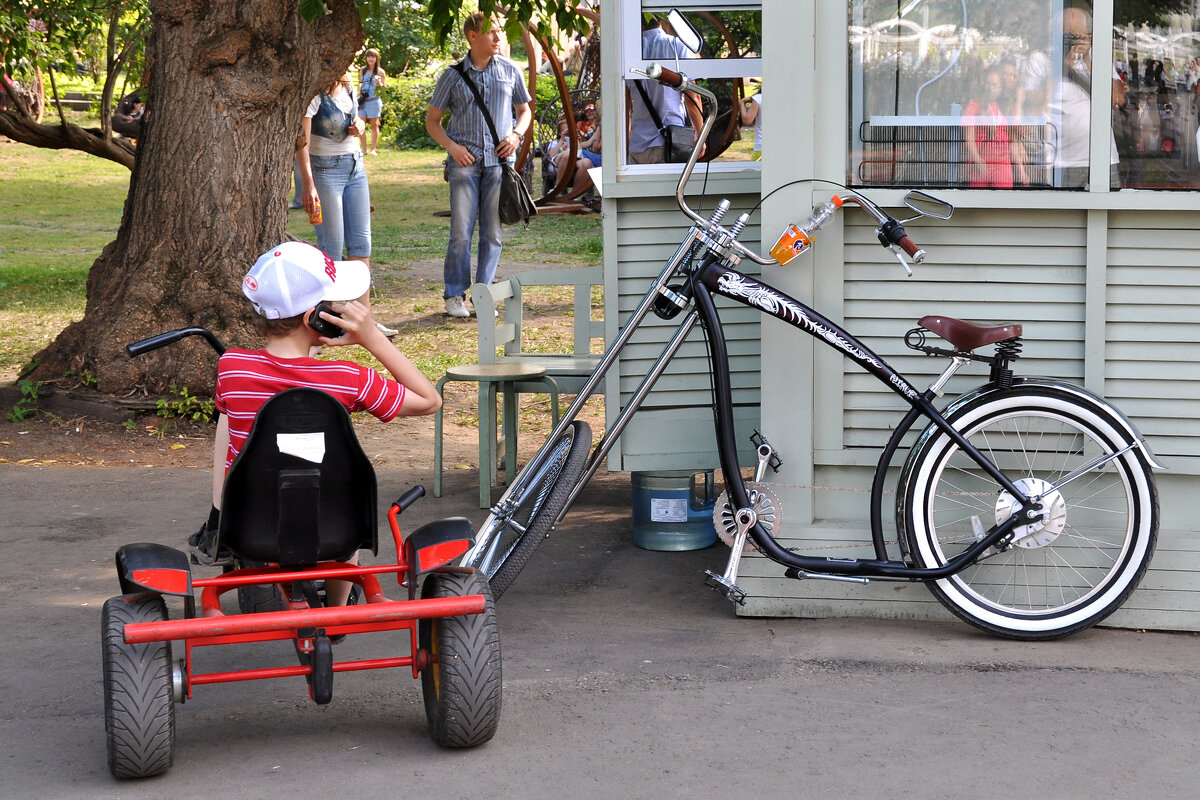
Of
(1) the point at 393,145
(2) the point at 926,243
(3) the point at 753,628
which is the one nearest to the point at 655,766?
(3) the point at 753,628

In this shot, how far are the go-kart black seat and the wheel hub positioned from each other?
202cm

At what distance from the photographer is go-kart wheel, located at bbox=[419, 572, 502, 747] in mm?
3359

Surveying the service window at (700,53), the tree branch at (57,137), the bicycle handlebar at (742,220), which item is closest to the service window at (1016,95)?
the bicycle handlebar at (742,220)

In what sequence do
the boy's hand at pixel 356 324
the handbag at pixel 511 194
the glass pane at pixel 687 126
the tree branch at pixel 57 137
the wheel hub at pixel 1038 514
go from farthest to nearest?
the tree branch at pixel 57 137, the handbag at pixel 511 194, the glass pane at pixel 687 126, the wheel hub at pixel 1038 514, the boy's hand at pixel 356 324

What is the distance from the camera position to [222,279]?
7.64m

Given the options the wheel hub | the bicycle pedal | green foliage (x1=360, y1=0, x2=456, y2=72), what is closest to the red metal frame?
the bicycle pedal

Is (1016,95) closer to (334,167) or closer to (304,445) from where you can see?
(304,445)

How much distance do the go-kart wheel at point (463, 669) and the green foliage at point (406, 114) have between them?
26.8 metres

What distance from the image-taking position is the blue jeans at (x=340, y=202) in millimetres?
9609

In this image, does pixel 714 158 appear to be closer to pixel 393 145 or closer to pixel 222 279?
pixel 222 279

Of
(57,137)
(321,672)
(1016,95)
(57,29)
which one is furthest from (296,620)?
(57,29)

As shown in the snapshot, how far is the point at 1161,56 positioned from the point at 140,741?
362 cm

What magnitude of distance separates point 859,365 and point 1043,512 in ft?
2.43

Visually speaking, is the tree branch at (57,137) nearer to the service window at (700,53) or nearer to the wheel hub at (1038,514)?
the service window at (700,53)
